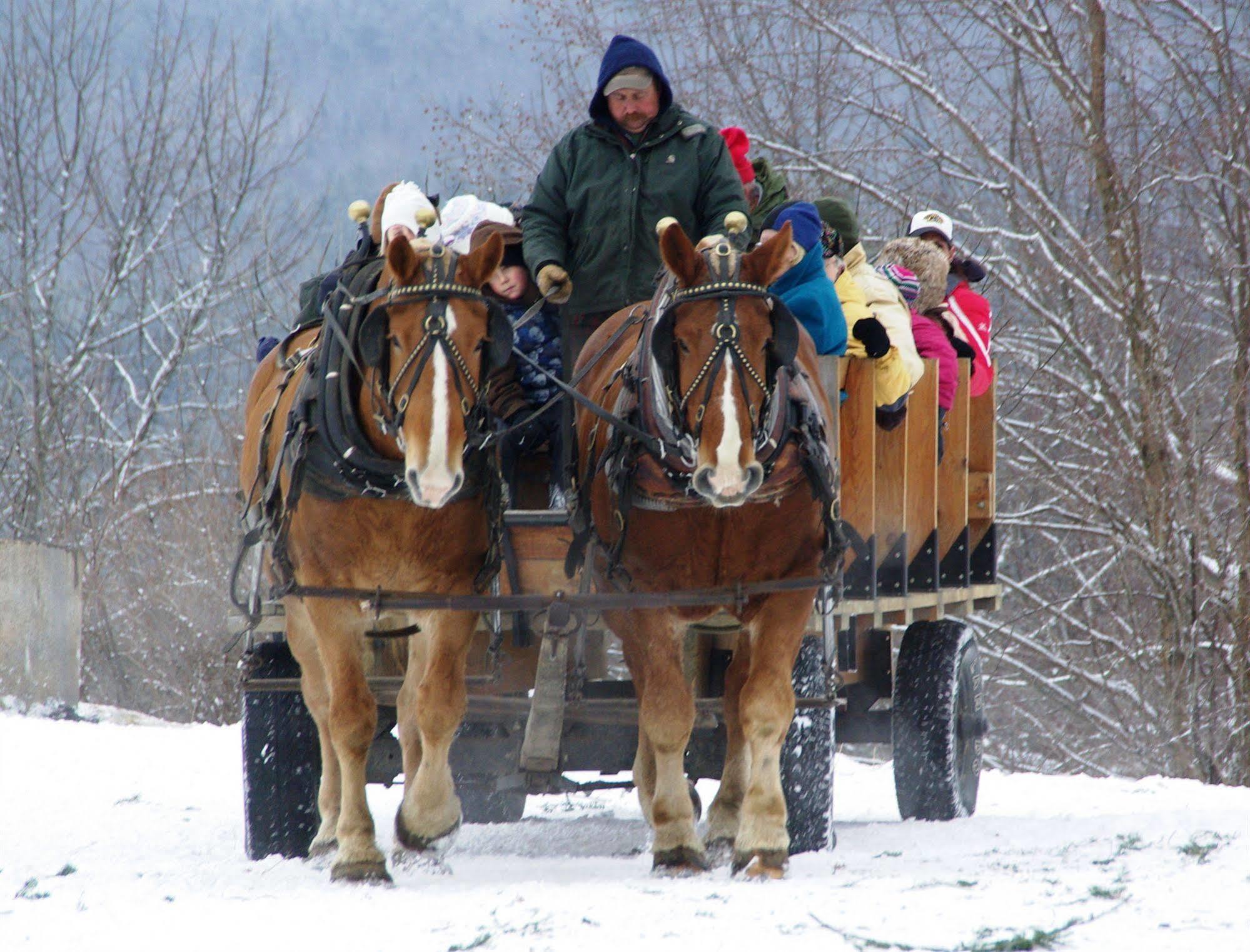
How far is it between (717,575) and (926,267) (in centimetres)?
250

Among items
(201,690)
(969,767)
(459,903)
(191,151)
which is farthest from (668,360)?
(191,151)

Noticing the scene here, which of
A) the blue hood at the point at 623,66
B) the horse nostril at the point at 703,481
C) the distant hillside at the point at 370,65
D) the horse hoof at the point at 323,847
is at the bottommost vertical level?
the horse hoof at the point at 323,847

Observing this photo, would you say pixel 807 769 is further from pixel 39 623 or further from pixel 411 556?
pixel 39 623

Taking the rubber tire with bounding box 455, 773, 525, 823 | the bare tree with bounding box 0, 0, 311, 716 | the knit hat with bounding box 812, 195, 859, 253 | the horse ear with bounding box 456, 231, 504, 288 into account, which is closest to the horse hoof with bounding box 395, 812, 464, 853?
the rubber tire with bounding box 455, 773, 525, 823

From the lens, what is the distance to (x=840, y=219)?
622 cm

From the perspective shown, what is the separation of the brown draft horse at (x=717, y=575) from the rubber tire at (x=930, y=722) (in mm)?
1628

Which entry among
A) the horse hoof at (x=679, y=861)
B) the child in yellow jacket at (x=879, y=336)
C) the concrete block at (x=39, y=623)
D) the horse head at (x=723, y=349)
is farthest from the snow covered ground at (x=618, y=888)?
the concrete block at (x=39, y=623)

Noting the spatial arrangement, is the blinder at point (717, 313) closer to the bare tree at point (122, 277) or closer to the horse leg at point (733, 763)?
the horse leg at point (733, 763)

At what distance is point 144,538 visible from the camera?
1622 cm

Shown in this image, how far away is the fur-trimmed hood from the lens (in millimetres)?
6781

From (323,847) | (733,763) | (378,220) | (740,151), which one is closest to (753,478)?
(733,763)

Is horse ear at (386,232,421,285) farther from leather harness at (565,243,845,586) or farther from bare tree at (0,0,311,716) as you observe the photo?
bare tree at (0,0,311,716)

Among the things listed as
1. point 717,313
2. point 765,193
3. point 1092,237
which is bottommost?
point 717,313

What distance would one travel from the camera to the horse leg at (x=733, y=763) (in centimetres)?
508
